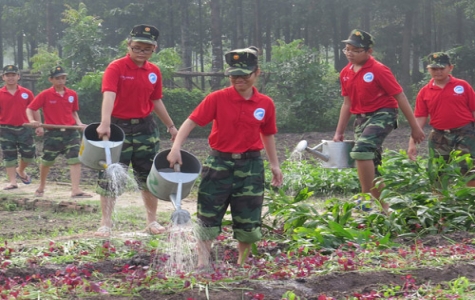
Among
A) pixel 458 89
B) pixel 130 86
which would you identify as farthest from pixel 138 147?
pixel 458 89

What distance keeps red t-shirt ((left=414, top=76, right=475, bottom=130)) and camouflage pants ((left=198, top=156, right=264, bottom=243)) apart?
144 inches

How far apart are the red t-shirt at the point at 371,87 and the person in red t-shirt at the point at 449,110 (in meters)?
1.16

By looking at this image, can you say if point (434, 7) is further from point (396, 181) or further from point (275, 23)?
point (396, 181)

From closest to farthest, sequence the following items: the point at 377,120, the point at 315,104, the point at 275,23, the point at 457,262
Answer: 1. the point at 457,262
2. the point at 377,120
3. the point at 315,104
4. the point at 275,23

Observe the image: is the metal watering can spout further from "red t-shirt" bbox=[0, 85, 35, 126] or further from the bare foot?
"red t-shirt" bbox=[0, 85, 35, 126]

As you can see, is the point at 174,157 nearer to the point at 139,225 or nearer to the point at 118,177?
the point at 118,177

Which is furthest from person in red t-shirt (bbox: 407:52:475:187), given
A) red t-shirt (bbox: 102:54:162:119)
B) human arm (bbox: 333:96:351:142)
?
red t-shirt (bbox: 102:54:162:119)

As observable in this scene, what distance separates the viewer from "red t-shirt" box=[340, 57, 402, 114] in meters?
7.62

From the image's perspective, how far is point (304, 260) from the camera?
542cm

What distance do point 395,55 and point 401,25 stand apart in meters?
2.27

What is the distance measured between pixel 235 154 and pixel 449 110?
12.8 ft

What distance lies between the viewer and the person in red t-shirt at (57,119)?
11.0 meters

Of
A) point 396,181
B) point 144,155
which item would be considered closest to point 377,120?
point 396,181

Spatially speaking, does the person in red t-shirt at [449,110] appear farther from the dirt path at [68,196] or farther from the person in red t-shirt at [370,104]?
the dirt path at [68,196]
